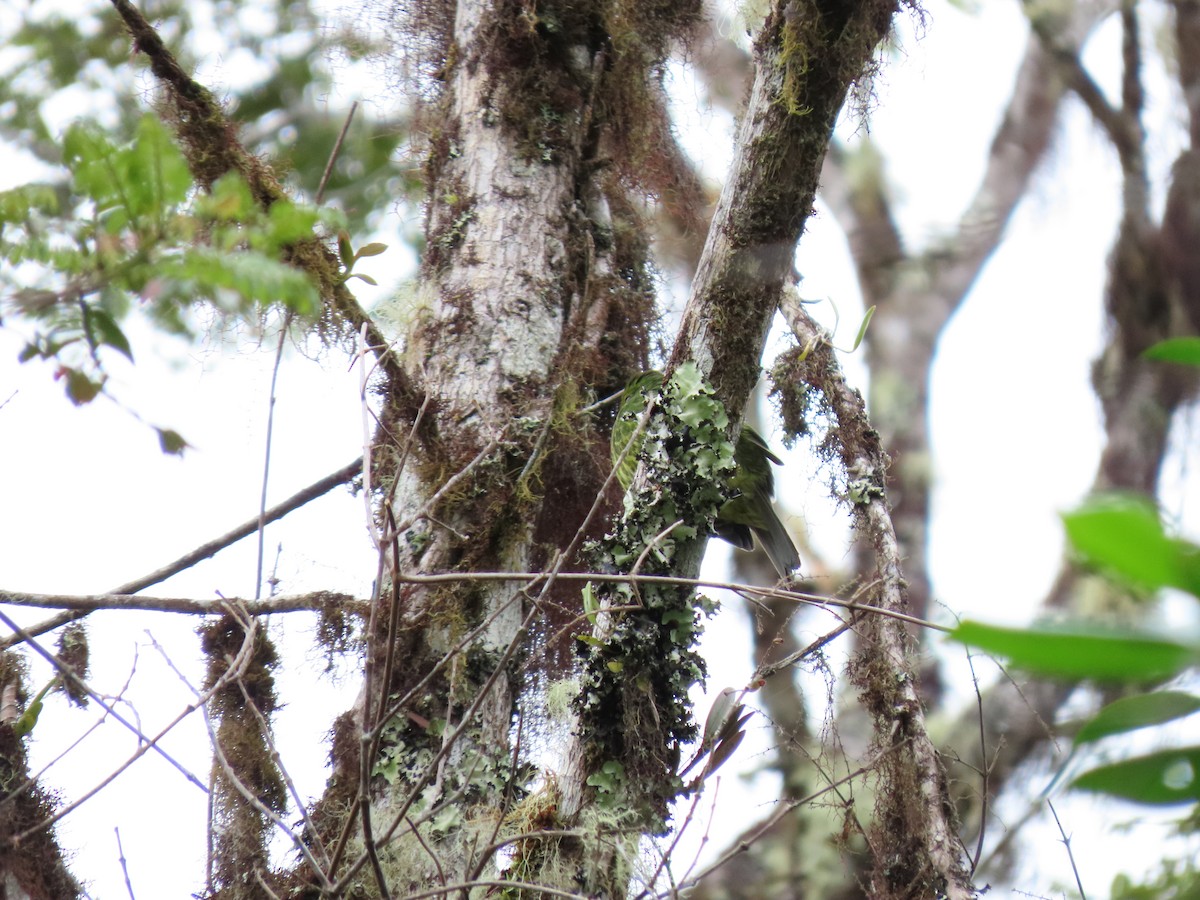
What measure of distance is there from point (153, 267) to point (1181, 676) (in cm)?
85

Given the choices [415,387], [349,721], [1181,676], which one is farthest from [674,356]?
[1181,676]

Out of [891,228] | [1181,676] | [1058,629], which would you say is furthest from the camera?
[891,228]

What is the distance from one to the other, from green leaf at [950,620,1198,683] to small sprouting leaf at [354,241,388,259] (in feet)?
6.09

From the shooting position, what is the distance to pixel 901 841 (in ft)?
6.82

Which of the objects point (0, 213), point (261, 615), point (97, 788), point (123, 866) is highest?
point (261, 615)

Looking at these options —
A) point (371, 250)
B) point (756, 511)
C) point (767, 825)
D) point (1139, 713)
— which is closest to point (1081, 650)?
point (1139, 713)

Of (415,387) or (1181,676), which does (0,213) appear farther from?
(415,387)

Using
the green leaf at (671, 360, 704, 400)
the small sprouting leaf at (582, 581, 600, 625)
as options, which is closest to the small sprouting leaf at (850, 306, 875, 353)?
the green leaf at (671, 360, 704, 400)

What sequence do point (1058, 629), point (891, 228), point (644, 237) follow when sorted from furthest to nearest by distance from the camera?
point (891, 228) → point (644, 237) → point (1058, 629)

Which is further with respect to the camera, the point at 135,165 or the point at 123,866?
the point at 123,866

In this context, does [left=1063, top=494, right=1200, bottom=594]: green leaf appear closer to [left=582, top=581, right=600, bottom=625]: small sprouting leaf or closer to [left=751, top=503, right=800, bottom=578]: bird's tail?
[left=582, top=581, right=600, bottom=625]: small sprouting leaf

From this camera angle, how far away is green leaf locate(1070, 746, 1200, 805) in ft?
1.43

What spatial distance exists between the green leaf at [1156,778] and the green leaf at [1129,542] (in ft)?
0.34

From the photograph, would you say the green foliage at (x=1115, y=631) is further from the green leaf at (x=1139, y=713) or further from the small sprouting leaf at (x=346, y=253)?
the small sprouting leaf at (x=346, y=253)
